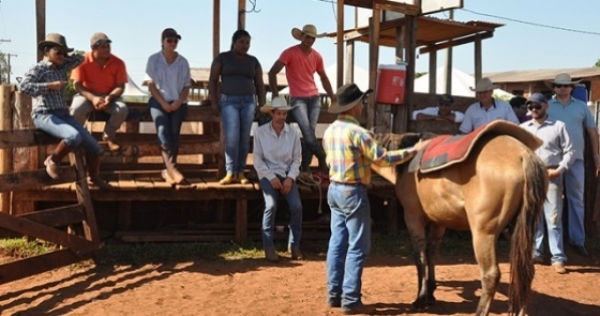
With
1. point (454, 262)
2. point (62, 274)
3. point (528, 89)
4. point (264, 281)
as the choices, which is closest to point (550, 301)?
point (454, 262)

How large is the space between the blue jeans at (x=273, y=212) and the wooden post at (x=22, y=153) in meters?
2.91

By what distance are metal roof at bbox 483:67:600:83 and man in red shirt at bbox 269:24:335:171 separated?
2332 cm

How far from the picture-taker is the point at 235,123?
25.7ft

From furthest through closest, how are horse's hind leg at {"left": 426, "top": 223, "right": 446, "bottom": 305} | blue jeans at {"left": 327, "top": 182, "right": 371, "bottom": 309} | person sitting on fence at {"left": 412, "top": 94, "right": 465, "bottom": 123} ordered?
person sitting on fence at {"left": 412, "top": 94, "right": 465, "bottom": 123}
horse's hind leg at {"left": 426, "top": 223, "right": 446, "bottom": 305}
blue jeans at {"left": 327, "top": 182, "right": 371, "bottom": 309}

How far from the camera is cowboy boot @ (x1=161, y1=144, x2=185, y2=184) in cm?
782

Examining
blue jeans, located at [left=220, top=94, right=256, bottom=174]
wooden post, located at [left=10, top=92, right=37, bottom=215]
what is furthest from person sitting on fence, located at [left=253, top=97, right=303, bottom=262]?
wooden post, located at [left=10, top=92, right=37, bottom=215]

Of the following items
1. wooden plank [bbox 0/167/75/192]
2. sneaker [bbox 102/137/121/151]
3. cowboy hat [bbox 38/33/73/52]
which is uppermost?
cowboy hat [bbox 38/33/73/52]

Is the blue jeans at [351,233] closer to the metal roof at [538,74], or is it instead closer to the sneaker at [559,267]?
the sneaker at [559,267]

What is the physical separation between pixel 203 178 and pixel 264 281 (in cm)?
219

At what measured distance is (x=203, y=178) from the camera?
850cm

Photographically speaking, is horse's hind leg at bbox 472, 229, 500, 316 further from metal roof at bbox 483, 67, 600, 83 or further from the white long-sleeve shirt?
metal roof at bbox 483, 67, 600, 83

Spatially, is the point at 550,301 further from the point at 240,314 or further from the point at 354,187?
the point at 240,314

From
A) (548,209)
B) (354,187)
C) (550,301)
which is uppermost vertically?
(354,187)

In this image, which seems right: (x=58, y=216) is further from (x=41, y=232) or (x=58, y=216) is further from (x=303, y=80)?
(x=303, y=80)
